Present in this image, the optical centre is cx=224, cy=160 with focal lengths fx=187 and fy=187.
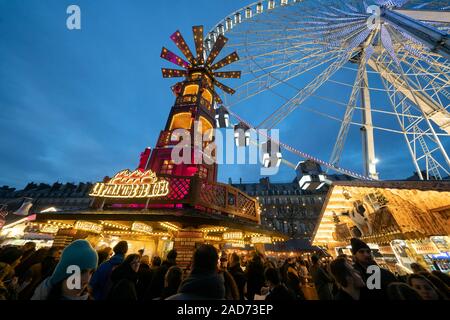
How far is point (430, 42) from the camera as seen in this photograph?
739 centimetres

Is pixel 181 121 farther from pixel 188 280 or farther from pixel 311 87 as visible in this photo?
pixel 188 280

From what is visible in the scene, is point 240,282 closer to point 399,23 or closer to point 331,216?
point 331,216

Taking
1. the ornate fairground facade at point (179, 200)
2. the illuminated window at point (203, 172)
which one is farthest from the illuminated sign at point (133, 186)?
the illuminated window at point (203, 172)

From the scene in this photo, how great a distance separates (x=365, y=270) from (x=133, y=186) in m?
8.65

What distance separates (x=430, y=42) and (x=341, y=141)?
21.2 ft

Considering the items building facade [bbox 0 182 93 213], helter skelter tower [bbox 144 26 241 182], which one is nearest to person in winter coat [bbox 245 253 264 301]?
helter skelter tower [bbox 144 26 241 182]

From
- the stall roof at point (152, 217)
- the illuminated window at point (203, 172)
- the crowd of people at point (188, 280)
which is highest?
the illuminated window at point (203, 172)

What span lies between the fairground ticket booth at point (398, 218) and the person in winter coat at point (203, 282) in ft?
20.1

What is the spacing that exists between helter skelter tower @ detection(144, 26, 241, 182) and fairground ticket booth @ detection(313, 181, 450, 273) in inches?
317

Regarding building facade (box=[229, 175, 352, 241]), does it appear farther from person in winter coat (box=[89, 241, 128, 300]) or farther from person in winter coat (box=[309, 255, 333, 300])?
person in winter coat (box=[89, 241, 128, 300])

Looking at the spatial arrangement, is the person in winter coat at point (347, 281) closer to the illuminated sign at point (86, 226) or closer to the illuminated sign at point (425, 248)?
the illuminated sign at point (425, 248)

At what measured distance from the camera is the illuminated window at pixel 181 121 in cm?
1435

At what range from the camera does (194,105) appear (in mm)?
14320

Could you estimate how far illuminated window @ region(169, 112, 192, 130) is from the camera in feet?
47.1
